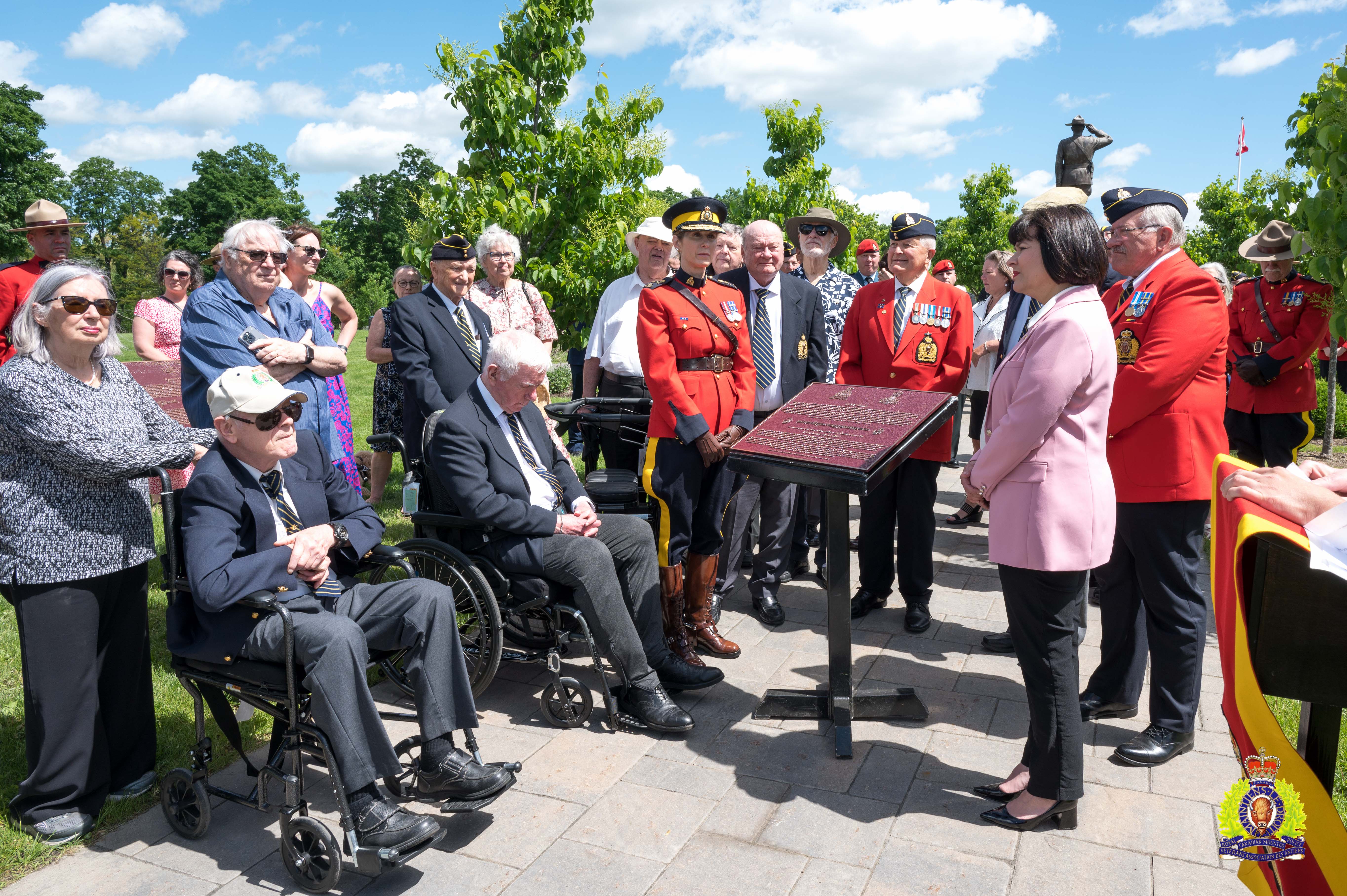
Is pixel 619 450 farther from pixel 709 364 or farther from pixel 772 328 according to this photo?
pixel 709 364

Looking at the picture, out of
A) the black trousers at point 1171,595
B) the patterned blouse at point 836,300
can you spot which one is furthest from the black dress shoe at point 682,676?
the patterned blouse at point 836,300

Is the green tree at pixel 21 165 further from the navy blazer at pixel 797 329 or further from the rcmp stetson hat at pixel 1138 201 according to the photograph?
the rcmp stetson hat at pixel 1138 201

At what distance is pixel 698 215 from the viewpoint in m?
4.48

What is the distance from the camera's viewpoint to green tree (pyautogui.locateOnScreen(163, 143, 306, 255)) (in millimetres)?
55688

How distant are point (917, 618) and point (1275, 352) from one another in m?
3.29

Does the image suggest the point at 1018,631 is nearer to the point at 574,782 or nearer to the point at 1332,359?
the point at 574,782

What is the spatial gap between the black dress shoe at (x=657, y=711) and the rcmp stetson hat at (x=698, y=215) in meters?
2.20

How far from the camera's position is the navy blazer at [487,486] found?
3.76 meters

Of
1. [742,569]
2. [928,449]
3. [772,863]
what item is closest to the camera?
[772,863]

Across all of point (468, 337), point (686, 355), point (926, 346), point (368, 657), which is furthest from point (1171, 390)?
point (468, 337)

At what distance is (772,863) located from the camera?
9.21 feet

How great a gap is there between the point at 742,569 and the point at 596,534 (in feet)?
7.87

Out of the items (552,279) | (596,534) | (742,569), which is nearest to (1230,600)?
(596,534)

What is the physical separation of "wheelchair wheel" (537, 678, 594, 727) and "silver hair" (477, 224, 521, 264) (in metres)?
3.11
